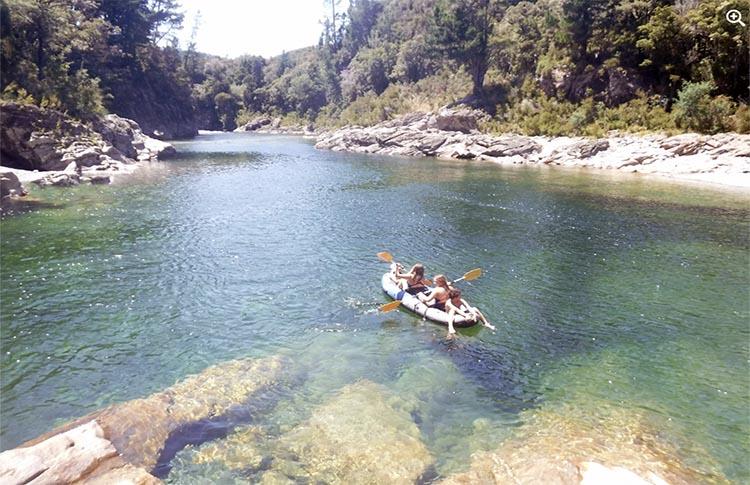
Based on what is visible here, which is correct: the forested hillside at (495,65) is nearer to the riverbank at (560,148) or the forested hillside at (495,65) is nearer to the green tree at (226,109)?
the riverbank at (560,148)

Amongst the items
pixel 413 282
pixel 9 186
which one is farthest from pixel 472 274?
pixel 9 186

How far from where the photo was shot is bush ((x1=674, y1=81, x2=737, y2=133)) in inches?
1705

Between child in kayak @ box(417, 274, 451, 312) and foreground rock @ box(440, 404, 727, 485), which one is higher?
child in kayak @ box(417, 274, 451, 312)

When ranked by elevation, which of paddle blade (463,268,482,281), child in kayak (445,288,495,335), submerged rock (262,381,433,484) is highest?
paddle blade (463,268,482,281)

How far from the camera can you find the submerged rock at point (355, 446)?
357 inches

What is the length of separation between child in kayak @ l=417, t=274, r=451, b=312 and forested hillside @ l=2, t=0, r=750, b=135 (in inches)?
1541

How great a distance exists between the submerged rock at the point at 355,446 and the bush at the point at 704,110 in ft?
148

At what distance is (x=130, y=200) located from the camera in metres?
32.8

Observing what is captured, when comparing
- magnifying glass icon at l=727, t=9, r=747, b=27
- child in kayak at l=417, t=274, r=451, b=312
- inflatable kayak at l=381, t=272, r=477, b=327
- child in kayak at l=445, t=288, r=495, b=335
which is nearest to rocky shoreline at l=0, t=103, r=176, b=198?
inflatable kayak at l=381, t=272, r=477, b=327

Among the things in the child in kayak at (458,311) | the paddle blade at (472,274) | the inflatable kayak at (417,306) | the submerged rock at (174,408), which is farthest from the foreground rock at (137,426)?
the paddle blade at (472,274)

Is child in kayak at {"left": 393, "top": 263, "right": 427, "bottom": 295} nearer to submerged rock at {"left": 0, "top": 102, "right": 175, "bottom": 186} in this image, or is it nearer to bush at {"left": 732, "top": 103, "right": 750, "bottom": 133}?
submerged rock at {"left": 0, "top": 102, "right": 175, "bottom": 186}

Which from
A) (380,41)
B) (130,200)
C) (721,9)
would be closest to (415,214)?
(130,200)

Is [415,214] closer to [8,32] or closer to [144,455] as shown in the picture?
[144,455]

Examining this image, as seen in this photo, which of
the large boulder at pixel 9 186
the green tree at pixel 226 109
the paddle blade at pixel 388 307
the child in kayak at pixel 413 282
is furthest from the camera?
the green tree at pixel 226 109
